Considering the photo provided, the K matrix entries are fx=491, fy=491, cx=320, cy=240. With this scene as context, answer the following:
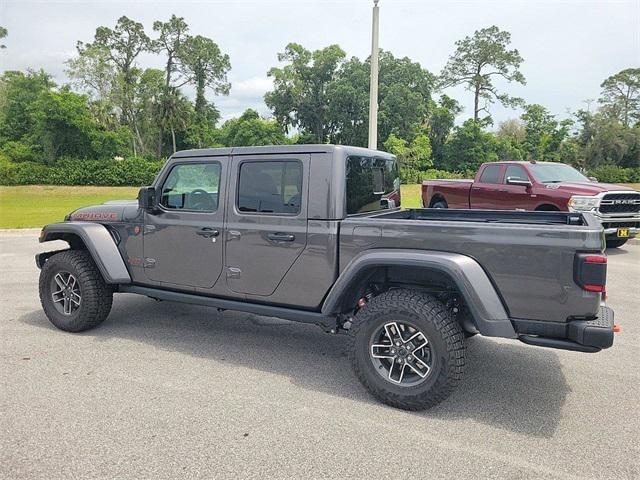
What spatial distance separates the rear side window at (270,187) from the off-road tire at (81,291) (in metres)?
1.77

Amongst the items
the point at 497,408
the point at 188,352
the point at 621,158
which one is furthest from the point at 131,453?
the point at 621,158

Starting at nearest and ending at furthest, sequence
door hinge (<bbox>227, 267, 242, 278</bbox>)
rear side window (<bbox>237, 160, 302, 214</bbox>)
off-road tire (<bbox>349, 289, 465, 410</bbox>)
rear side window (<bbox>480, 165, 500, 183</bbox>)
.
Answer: off-road tire (<bbox>349, 289, 465, 410</bbox>) → rear side window (<bbox>237, 160, 302, 214</bbox>) → door hinge (<bbox>227, 267, 242, 278</bbox>) → rear side window (<bbox>480, 165, 500, 183</bbox>)

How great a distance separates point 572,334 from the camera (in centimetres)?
299

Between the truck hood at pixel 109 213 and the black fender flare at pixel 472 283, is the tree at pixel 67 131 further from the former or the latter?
the black fender flare at pixel 472 283

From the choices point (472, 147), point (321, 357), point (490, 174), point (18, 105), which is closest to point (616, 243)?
point (490, 174)

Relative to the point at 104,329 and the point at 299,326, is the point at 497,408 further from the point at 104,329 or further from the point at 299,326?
the point at 104,329

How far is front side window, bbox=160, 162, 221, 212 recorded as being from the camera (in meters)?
4.36

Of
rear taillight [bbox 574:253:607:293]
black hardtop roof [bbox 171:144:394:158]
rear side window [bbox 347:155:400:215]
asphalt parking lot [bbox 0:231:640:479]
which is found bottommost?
asphalt parking lot [bbox 0:231:640:479]

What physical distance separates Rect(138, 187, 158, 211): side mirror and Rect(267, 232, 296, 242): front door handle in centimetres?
134

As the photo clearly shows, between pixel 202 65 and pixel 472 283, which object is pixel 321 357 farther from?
pixel 202 65

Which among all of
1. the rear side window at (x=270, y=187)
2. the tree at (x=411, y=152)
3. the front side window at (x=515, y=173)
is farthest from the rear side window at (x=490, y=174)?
the tree at (x=411, y=152)

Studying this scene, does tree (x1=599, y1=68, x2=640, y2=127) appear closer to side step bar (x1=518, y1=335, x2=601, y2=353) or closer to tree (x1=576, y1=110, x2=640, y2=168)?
tree (x1=576, y1=110, x2=640, y2=168)

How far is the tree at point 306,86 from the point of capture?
2296 inches

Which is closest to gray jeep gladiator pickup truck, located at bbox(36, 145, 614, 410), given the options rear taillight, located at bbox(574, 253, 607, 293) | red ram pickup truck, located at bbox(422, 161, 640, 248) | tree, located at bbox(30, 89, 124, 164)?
rear taillight, located at bbox(574, 253, 607, 293)
